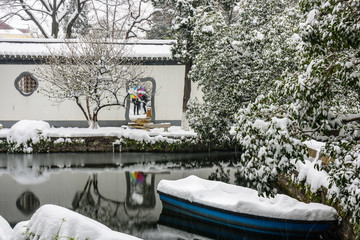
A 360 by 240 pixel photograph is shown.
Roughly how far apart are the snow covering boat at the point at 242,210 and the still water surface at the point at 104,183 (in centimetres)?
54

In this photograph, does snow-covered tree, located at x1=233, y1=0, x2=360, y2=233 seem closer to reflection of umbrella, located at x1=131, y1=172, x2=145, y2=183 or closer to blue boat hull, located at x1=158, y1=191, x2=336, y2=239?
blue boat hull, located at x1=158, y1=191, x2=336, y2=239

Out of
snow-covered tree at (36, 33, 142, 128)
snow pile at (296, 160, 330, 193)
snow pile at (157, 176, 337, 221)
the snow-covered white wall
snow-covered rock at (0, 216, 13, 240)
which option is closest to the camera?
snow-covered rock at (0, 216, 13, 240)

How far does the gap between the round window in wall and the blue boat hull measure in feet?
40.5

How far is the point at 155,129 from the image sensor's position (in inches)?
701

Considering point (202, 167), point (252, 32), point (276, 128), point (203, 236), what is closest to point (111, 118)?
point (202, 167)

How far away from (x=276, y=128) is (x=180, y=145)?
1167 centimetres

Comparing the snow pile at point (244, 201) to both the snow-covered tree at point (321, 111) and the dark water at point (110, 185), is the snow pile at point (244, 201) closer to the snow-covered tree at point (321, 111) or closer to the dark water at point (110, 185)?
A: the dark water at point (110, 185)

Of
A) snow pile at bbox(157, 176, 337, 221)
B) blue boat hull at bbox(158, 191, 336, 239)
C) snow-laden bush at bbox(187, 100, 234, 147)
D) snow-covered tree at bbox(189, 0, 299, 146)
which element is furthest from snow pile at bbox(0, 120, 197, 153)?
blue boat hull at bbox(158, 191, 336, 239)

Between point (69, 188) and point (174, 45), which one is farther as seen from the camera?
point (174, 45)

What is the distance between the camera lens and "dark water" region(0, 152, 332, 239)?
8.42 meters

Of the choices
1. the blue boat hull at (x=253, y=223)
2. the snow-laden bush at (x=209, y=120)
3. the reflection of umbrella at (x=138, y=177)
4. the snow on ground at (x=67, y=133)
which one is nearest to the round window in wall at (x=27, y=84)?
the snow on ground at (x=67, y=133)

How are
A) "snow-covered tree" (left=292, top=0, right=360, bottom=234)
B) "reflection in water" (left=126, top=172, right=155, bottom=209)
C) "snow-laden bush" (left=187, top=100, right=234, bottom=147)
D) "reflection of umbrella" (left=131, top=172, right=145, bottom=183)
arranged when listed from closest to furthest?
"snow-covered tree" (left=292, top=0, right=360, bottom=234) < "reflection in water" (left=126, top=172, right=155, bottom=209) < "reflection of umbrella" (left=131, top=172, right=145, bottom=183) < "snow-laden bush" (left=187, top=100, right=234, bottom=147)

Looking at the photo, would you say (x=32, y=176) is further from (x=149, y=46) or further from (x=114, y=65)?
(x=149, y=46)

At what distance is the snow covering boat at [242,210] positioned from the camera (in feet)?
23.4
